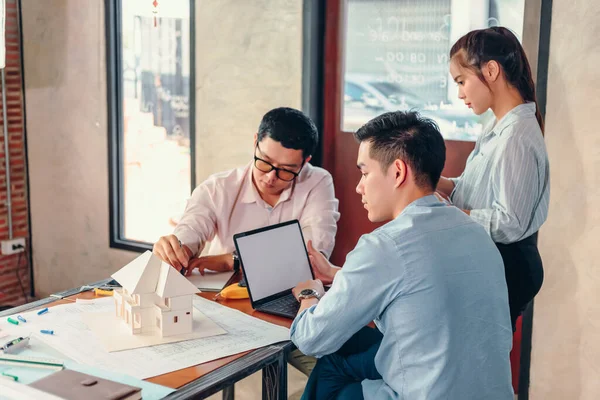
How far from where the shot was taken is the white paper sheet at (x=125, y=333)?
180 centimetres

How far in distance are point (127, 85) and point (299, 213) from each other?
6.98 feet

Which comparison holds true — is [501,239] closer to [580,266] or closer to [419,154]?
A: [419,154]

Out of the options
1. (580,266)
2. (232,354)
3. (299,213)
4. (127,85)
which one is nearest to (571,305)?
(580,266)

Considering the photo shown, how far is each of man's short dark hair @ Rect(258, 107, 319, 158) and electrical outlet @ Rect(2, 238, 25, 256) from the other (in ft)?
9.64

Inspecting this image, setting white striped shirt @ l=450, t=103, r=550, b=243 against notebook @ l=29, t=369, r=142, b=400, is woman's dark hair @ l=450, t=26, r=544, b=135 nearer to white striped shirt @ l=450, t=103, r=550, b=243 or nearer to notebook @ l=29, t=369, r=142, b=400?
white striped shirt @ l=450, t=103, r=550, b=243

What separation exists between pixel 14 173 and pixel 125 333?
3.35 metres

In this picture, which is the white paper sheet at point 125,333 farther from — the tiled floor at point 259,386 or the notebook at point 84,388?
the tiled floor at point 259,386

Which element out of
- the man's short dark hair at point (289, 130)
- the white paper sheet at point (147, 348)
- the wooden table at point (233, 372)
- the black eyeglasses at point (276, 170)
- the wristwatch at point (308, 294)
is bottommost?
the wooden table at point (233, 372)

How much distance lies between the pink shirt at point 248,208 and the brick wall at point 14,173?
8.31 feet

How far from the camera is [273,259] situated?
220cm

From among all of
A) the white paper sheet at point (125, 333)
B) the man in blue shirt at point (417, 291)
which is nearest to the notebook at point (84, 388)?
the white paper sheet at point (125, 333)

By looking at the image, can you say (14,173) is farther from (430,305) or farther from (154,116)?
(430,305)

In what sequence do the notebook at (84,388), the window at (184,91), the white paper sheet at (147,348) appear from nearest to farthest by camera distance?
the notebook at (84,388) < the white paper sheet at (147,348) < the window at (184,91)

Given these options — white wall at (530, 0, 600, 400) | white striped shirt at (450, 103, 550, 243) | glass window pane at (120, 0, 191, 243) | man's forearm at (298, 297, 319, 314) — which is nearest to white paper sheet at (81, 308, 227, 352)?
man's forearm at (298, 297, 319, 314)
